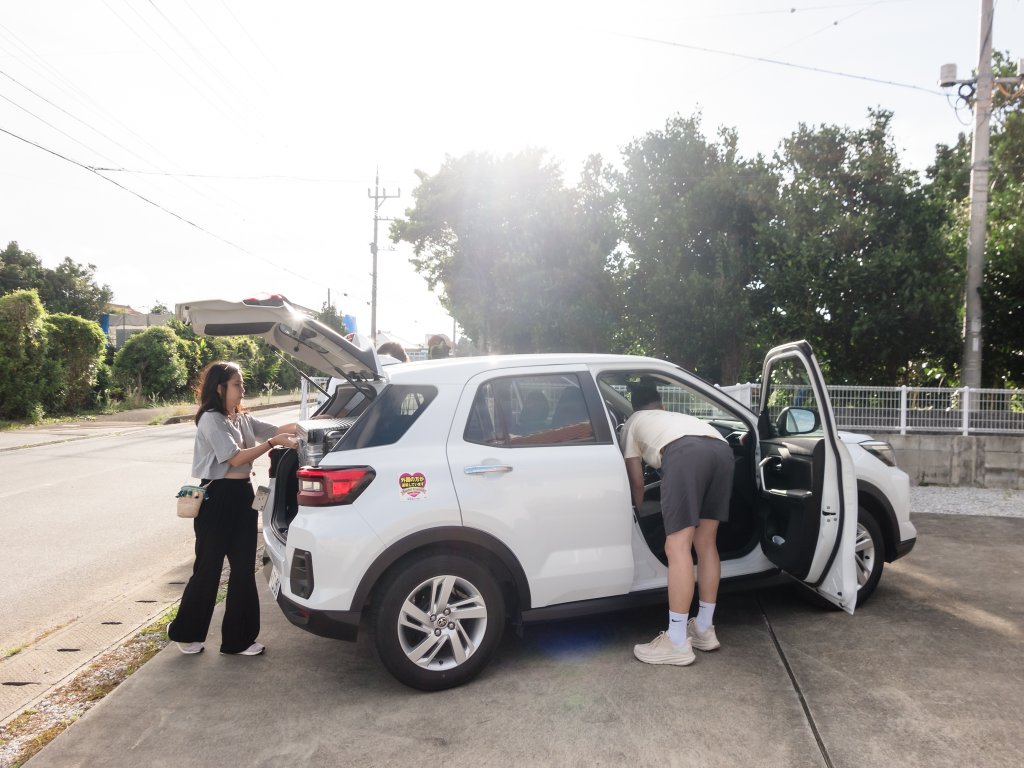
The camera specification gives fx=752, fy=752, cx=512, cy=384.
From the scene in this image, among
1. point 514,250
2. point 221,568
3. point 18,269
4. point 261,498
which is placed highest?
point 18,269

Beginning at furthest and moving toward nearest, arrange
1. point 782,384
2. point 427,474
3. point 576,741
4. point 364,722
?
1. point 782,384
2. point 427,474
3. point 364,722
4. point 576,741

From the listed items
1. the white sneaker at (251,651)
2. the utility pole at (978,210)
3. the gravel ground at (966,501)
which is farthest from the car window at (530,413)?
the utility pole at (978,210)

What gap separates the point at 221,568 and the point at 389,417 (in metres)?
1.41

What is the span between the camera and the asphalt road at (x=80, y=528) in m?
5.41

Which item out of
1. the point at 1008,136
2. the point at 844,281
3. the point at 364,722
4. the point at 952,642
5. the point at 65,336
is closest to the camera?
the point at 364,722

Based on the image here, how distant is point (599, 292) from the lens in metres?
21.9

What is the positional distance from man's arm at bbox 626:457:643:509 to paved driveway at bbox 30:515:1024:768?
87 cm

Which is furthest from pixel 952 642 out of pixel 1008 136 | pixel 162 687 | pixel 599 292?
pixel 599 292

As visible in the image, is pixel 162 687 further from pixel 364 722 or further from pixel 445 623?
pixel 445 623

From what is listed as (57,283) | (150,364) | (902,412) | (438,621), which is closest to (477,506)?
(438,621)

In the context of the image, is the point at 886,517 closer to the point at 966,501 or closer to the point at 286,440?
the point at 286,440

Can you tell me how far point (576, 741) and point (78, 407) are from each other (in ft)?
77.0

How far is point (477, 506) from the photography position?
3711 mm

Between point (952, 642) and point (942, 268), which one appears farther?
point (942, 268)
